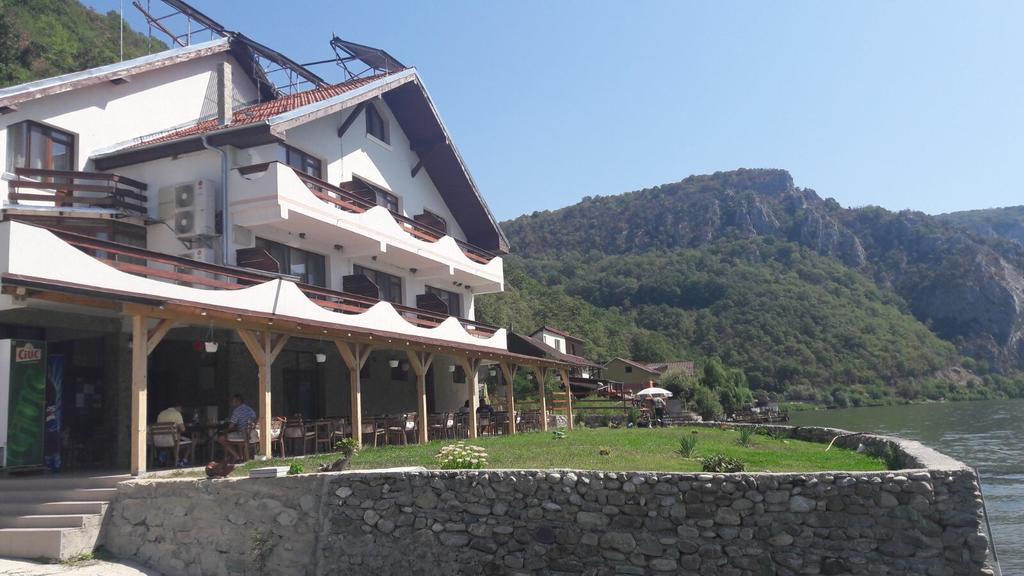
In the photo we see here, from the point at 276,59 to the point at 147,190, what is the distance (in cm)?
896

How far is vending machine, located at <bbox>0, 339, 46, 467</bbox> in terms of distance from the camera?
13.8 meters

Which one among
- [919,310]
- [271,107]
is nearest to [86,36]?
[271,107]

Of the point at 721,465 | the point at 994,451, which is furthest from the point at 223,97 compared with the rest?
the point at 994,451

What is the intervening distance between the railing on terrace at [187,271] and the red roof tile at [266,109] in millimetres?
3747

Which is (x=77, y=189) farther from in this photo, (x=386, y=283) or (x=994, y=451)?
(x=994, y=451)

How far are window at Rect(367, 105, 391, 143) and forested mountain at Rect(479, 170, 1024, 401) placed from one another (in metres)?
45.9

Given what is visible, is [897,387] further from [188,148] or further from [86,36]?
[188,148]

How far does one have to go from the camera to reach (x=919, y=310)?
11262 cm

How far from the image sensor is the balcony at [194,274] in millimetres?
13453

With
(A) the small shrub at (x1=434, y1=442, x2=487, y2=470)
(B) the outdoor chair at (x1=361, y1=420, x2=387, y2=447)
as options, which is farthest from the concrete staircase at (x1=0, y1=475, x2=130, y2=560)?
(B) the outdoor chair at (x1=361, y1=420, x2=387, y2=447)

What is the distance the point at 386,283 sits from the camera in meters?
25.2

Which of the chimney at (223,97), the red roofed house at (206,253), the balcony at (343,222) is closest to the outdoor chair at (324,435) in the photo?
the red roofed house at (206,253)

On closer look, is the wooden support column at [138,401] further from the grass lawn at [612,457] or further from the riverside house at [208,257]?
the grass lawn at [612,457]

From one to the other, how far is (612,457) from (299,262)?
10.1 metres
